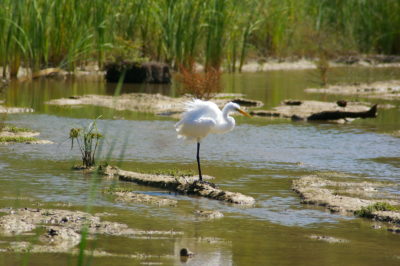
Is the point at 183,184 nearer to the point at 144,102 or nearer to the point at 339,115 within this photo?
the point at 339,115

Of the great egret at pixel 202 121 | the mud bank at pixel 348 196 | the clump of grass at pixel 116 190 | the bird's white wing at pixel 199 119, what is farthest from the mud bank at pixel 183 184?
the mud bank at pixel 348 196

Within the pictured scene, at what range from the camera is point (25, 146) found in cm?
1173

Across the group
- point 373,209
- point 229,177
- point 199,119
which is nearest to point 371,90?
point 229,177

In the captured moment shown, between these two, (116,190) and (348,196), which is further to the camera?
(348,196)

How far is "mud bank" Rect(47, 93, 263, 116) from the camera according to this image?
55.3 ft

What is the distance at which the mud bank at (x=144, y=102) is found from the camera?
16844mm

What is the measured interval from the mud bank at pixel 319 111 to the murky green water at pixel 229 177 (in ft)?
1.04

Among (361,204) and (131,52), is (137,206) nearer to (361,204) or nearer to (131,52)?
(361,204)

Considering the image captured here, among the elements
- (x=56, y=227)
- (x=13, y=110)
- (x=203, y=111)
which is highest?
(x=203, y=111)

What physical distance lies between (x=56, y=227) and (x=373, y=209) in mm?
3252

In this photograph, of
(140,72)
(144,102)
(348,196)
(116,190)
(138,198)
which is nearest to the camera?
(138,198)

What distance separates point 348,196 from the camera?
29.5 ft

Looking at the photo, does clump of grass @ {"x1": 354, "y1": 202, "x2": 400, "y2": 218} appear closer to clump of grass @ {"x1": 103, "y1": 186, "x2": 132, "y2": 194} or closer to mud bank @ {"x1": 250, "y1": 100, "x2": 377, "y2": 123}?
clump of grass @ {"x1": 103, "y1": 186, "x2": 132, "y2": 194}

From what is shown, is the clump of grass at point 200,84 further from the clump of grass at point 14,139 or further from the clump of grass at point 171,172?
the clump of grass at point 171,172
